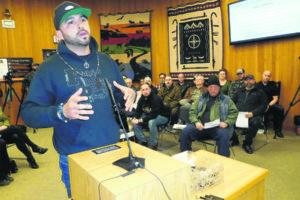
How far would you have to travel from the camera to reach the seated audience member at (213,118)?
2938 millimetres

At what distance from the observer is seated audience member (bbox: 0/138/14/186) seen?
288 cm

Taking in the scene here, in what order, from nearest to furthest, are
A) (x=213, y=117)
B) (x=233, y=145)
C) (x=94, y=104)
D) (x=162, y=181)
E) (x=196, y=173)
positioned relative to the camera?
(x=162, y=181)
(x=94, y=104)
(x=196, y=173)
(x=213, y=117)
(x=233, y=145)

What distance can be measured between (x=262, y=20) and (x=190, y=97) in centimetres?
219

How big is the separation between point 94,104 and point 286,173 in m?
2.73

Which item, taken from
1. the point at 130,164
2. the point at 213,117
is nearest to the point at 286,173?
the point at 213,117

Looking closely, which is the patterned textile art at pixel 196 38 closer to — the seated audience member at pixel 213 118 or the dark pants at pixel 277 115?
the dark pants at pixel 277 115

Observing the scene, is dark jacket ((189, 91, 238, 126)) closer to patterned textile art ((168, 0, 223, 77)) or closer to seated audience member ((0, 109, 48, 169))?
seated audience member ((0, 109, 48, 169))

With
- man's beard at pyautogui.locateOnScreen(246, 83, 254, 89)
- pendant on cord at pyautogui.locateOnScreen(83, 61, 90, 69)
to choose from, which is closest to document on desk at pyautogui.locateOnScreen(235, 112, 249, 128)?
man's beard at pyautogui.locateOnScreen(246, 83, 254, 89)

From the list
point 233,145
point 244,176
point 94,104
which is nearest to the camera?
point 94,104

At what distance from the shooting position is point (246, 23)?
491 cm

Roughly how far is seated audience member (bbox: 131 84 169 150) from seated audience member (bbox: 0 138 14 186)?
6.33ft

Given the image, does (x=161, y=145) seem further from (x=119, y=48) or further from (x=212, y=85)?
(x=119, y=48)

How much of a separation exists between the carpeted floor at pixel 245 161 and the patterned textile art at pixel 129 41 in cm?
331

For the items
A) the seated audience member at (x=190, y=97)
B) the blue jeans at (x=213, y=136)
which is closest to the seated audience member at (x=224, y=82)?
the seated audience member at (x=190, y=97)
